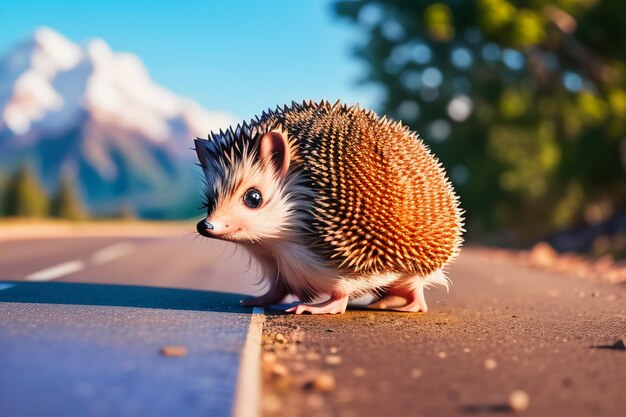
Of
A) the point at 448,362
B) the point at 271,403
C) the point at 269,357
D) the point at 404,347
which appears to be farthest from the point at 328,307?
the point at 271,403

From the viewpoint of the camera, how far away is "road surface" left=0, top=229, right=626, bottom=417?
421 centimetres

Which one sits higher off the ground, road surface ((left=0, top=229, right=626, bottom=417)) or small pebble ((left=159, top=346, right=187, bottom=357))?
road surface ((left=0, top=229, right=626, bottom=417))

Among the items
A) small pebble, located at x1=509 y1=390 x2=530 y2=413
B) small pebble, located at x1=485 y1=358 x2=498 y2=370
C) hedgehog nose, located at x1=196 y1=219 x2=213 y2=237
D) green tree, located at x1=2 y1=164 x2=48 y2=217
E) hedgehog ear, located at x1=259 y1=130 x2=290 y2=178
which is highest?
green tree, located at x1=2 y1=164 x2=48 y2=217

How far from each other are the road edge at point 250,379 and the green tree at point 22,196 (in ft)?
299

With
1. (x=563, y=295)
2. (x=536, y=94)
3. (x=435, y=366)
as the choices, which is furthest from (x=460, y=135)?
(x=435, y=366)

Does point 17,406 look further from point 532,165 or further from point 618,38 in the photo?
point 532,165

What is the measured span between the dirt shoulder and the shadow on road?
1.23 meters

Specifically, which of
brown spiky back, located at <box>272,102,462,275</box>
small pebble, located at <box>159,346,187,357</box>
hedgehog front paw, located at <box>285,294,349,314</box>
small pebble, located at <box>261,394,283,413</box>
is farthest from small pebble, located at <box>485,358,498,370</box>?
hedgehog front paw, located at <box>285,294,349,314</box>

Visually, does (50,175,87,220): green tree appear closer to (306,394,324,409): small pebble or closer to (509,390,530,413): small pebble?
(306,394,324,409): small pebble

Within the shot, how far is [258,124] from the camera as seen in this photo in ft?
25.1

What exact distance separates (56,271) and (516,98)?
23.7m

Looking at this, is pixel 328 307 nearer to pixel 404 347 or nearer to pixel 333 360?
pixel 404 347

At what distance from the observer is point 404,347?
5.76 metres

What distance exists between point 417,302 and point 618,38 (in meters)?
21.6
